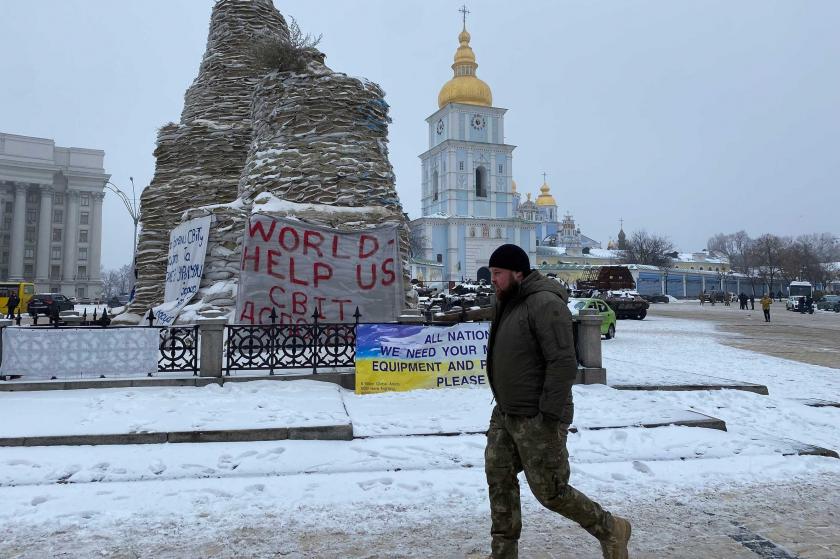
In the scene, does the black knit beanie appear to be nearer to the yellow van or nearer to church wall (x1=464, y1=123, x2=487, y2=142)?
the yellow van

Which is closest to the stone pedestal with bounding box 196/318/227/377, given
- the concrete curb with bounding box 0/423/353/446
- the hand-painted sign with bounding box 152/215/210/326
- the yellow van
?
the concrete curb with bounding box 0/423/353/446

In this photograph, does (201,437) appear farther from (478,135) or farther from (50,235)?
(50,235)

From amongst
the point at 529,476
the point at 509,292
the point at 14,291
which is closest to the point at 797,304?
the point at 509,292

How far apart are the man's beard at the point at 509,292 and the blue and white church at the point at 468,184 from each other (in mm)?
70155

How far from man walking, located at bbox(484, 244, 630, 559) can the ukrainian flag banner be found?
5022mm

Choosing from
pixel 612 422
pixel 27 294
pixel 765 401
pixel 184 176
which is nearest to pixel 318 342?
pixel 612 422

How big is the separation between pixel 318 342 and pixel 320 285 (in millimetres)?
1796

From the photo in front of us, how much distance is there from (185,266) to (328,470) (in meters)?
8.54

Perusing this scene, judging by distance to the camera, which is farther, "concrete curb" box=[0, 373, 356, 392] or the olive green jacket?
"concrete curb" box=[0, 373, 356, 392]

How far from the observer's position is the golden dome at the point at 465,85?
76.2 metres

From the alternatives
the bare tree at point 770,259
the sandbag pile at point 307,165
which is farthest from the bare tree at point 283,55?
the bare tree at point 770,259

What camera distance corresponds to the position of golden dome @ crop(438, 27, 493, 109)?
76.2 meters

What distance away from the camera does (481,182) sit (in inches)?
3147

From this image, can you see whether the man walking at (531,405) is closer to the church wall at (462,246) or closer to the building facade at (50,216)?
the church wall at (462,246)
